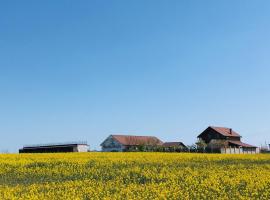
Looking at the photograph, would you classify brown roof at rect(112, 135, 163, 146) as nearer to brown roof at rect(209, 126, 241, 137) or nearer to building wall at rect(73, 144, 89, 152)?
brown roof at rect(209, 126, 241, 137)

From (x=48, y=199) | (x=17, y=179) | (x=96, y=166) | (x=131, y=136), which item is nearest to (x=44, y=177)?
(x=17, y=179)

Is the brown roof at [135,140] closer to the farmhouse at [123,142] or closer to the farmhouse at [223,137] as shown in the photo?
the farmhouse at [123,142]

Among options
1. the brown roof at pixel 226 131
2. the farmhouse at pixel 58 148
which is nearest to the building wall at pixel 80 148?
the farmhouse at pixel 58 148

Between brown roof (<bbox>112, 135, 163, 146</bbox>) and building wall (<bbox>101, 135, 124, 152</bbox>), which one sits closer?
building wall (<bbox>101, 135, 124, 152</bbox>)

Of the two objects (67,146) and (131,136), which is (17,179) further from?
(131,136)

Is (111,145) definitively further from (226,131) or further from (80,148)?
(226,131)

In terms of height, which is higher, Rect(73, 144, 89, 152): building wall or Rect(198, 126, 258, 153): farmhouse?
Rect(198, 126, 258, 153): farmhouse

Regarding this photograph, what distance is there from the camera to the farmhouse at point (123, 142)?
112750 mm

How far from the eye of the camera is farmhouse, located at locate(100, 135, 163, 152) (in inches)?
4439

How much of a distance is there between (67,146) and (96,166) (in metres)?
57.6

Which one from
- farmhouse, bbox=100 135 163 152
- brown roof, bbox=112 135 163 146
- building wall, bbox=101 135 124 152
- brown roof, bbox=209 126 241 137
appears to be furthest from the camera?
brown roof, bbox=209 126 241 137

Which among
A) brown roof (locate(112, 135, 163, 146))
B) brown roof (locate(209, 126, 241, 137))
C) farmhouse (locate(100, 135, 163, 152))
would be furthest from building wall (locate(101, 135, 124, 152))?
brown roof (locate(209, 126, 241, 137))

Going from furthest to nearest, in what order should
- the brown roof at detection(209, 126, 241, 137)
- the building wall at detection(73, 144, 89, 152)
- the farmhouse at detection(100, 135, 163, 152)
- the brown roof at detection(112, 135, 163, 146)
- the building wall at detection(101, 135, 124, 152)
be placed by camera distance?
the brown roof at detection(209, 126, 241, 137) → the brown roof at detection(112, 135, 163, 146) → the building wall at detection(101, 135, 124, 152) → the farmhouse at detection(100, 135, 163, 152) → the building wall at detection(73, 144, 89, 152)

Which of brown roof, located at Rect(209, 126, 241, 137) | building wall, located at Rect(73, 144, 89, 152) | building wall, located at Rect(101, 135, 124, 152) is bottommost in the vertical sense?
building wall, located at Rect(73, 144, 89, 152)
